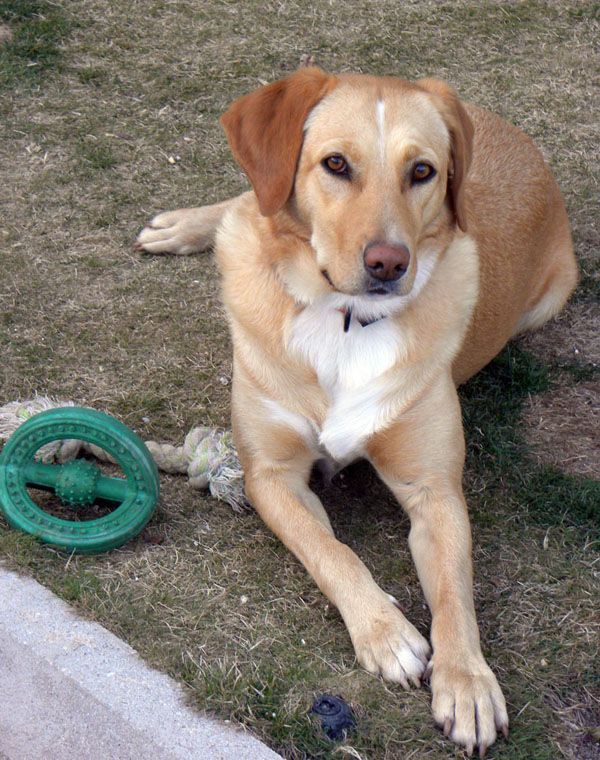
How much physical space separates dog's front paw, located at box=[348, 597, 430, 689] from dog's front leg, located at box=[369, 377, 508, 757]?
49mm

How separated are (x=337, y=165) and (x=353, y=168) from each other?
0.06 meters

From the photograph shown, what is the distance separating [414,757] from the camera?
235 centimetres

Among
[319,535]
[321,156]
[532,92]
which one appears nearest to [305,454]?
[319,535]

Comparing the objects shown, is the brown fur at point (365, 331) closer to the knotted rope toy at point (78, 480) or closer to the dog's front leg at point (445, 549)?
the dog's front leg at point (445, 549)

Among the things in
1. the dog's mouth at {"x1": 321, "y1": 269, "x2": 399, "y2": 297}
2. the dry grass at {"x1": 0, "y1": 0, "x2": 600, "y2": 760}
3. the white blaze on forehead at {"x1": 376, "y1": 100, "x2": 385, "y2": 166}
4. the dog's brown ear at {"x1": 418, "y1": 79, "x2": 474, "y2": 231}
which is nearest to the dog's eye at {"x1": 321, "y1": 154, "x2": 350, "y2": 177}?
the white blaze on forehead at {"x1": 376, "y1": 100, "x2": 385, "y2": 166}

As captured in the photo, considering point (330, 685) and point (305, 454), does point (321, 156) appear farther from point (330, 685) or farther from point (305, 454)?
point (330, 685)

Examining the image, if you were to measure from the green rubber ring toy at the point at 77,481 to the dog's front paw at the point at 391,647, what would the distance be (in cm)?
83

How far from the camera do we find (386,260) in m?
2.60

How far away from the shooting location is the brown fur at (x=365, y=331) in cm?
263

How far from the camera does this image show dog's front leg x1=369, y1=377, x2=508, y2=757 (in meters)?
2.42

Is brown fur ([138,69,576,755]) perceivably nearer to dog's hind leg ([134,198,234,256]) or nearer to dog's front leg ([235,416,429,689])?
dog's front leg ([235,416,429,689])

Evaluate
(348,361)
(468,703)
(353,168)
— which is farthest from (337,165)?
(468,703)

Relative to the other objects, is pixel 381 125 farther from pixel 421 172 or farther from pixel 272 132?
pixel 272 132

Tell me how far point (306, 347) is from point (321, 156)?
25.2 inches
